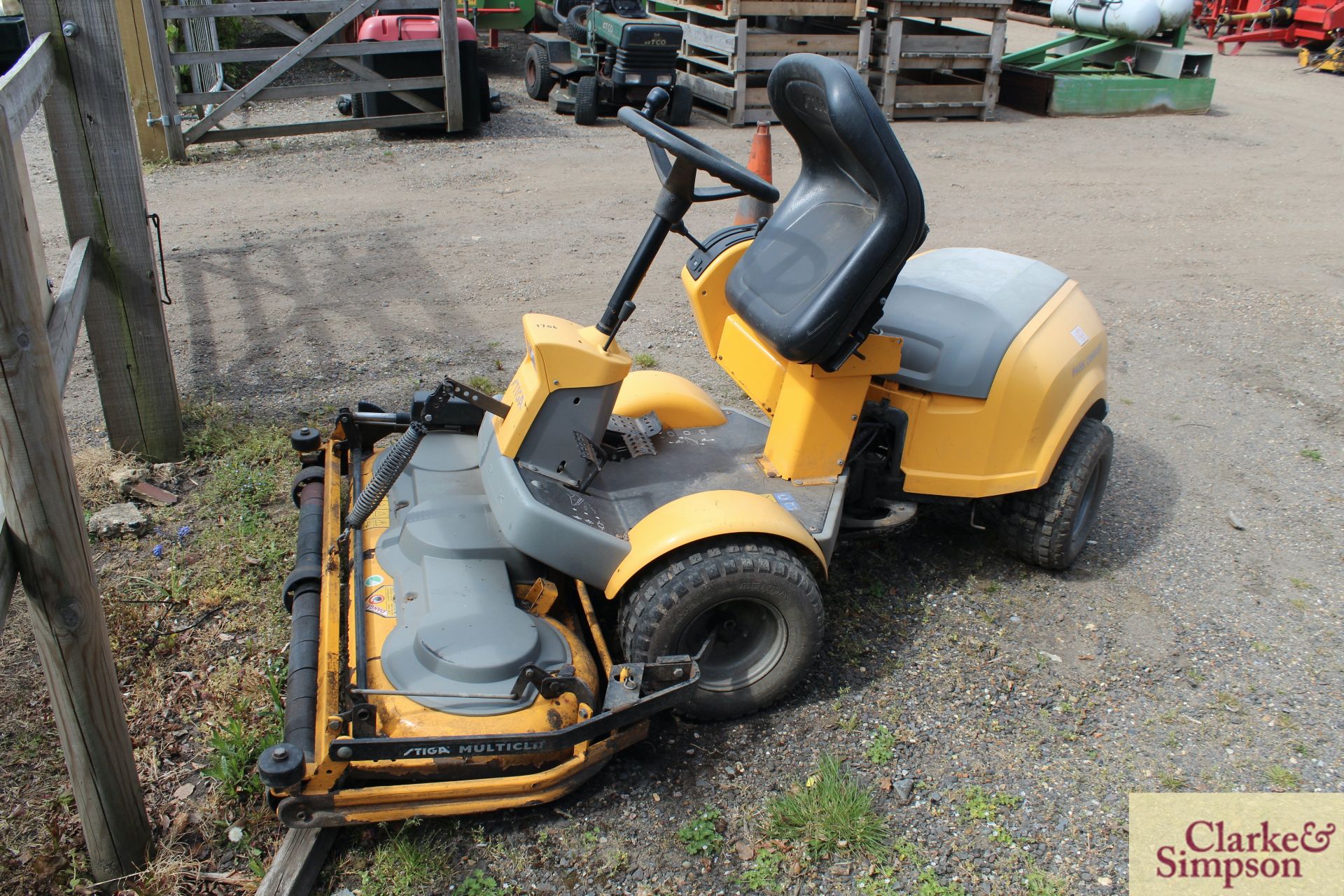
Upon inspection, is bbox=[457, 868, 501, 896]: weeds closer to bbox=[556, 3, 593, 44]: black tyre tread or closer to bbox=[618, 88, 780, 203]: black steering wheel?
bbox=[618, 88, 780, 203]: black steering wheel

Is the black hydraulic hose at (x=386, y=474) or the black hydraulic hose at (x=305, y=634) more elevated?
the black hydraulic hose at (x=386, y=474)

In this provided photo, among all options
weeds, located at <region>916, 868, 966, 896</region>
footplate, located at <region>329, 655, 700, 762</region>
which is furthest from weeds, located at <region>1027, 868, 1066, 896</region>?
footplate, located at <region>329, 655, 700, 762</region>

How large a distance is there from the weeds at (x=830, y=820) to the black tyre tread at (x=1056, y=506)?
126 cm

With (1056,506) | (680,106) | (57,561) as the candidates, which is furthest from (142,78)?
(1056,506)

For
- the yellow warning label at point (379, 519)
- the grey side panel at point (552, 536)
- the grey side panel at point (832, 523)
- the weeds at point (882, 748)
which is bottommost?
the weeds at point (882, 748)

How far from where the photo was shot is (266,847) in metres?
2.62

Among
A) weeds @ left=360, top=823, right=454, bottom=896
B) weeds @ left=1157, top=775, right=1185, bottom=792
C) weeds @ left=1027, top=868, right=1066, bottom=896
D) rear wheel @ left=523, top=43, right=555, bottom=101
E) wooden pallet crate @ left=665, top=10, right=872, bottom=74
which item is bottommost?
weeds @ left=1027, top=868, right=1066, bottom=896

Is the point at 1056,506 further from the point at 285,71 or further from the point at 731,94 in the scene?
the point at 285,71

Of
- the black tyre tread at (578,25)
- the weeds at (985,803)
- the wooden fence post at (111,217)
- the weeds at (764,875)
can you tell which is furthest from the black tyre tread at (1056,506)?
the black tyre tread at (578,25)

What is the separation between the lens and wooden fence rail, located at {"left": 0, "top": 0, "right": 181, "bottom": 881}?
80.7 inches

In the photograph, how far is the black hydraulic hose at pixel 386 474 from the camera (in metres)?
2.88

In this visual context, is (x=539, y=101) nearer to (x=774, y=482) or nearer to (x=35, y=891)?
(x=774, y=482)

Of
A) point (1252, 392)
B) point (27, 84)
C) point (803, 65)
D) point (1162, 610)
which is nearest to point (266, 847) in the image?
point (27, 84)

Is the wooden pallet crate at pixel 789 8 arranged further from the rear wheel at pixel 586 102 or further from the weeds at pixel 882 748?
the weeds at pixel 882 748
